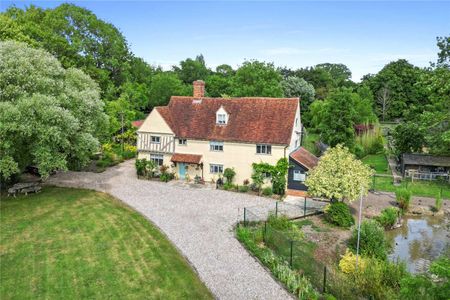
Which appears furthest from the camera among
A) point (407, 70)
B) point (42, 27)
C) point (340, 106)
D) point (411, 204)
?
point (407, 70)

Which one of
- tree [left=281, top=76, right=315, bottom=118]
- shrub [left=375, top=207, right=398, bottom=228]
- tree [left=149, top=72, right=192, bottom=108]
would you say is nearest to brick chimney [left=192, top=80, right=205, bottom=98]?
shrub [left=375, top=207, right=398, bottom=228]

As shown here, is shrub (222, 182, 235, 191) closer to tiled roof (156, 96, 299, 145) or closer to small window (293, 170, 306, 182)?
tiled roof (156, 96, 299, 145)

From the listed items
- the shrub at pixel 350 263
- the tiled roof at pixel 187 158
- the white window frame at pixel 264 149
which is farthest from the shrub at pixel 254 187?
the shrub at pixel 350 263

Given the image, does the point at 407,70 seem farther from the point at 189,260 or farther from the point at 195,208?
the point at 189,260

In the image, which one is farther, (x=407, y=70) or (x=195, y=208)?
(x=407, y=70)

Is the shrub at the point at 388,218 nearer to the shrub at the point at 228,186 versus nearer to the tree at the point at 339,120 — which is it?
the shrub at the point at 228,186

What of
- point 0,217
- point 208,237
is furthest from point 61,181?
point 208,237

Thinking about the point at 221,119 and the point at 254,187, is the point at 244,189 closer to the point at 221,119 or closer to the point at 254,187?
the point at 254,187

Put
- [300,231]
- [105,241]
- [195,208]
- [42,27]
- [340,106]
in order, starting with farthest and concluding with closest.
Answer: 1. [42,27]
2. [340,106]
3. [195,208]
4. [300,231]
5. [105,241]

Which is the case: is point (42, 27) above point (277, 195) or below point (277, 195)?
above
